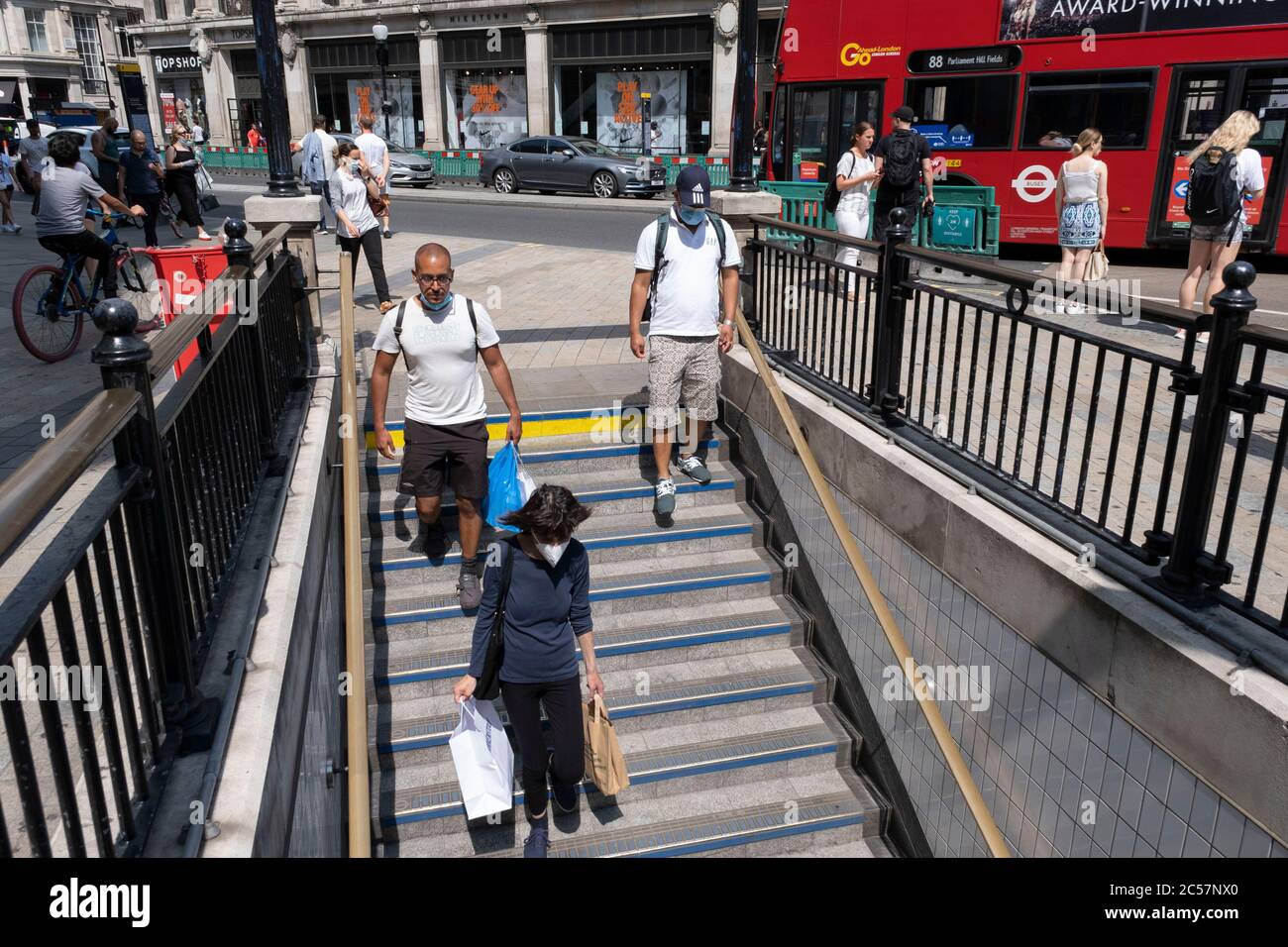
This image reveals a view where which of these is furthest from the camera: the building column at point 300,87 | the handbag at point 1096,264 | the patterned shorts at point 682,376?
the building column at point 300,87

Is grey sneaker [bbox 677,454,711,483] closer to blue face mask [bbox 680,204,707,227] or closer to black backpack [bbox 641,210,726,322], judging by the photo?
black backpack [bbox 641,210,726,322]

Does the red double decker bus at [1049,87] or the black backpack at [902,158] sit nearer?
the black backpack at [902,158]

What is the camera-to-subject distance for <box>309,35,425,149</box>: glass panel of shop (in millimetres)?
38812

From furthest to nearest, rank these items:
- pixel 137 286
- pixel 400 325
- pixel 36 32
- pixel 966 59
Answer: pixel 36 32, pixel 966 59, pixel 137 286, pixel 400 325

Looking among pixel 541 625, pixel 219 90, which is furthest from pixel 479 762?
pixel 219 90

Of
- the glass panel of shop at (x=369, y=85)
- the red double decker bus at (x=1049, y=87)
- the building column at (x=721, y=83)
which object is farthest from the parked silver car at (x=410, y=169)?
the red double decker bus at (x=1049, y=87)

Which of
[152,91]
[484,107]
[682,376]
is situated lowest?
[682,376]

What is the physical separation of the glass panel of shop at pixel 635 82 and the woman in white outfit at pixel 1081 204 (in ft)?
76.9

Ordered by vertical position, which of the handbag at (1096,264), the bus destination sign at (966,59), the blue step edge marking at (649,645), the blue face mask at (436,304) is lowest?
the blue step edge marking at (649,645)

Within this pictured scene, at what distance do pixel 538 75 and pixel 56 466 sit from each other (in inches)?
1380

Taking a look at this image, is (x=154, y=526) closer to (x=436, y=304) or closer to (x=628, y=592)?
(x=436, y=304)

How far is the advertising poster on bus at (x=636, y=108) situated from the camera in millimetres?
32594

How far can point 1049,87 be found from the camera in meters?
14.1

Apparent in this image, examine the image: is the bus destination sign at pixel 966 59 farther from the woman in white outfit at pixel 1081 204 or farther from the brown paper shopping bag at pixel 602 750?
the brown paper shopping bag at pixel 602 750
